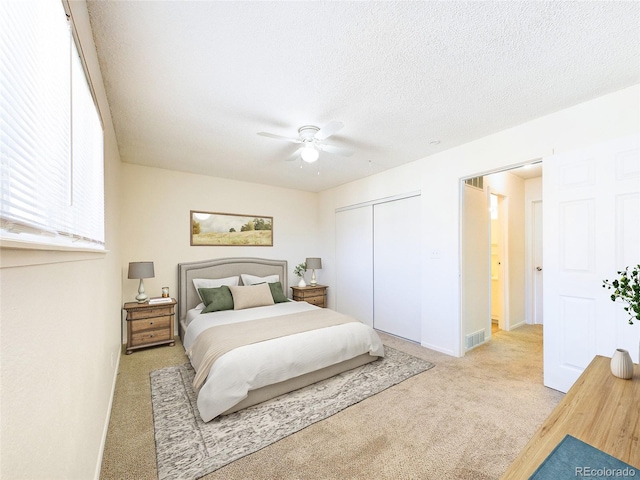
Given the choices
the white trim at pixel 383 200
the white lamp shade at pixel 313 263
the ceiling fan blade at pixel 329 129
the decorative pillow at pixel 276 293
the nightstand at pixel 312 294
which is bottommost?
the nightstand at pixel 312 294

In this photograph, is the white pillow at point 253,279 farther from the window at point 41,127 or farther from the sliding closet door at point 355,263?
the window at point 41,127

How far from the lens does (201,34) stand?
1612 millimetres

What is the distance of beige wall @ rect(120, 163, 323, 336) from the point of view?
3891 millimetres

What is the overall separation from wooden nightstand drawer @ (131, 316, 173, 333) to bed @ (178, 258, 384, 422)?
22cm

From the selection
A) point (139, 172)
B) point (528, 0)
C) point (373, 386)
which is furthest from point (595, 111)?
point (139, 172)

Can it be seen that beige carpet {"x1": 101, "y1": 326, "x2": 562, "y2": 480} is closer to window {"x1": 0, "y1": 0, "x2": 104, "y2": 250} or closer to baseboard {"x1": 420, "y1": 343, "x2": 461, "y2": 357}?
baseboard {"x1": 420, "y1": 343, "x2": 461, "y2": 357}

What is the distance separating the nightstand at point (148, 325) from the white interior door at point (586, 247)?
432 centimetres

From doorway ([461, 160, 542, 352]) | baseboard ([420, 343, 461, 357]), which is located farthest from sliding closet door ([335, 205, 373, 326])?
doorway ([461, 160, 542, 352])

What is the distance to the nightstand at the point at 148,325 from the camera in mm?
3449

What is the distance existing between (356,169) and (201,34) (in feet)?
9.50

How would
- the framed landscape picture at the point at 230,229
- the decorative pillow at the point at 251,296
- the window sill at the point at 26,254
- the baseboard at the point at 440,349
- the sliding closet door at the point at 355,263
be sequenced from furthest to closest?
the sliding closet door at the point at 355,263, the framed landscape picture at the point at 230,229, the decorative pillow at the point at 251,296, the baseboard at the point at 440,349, the window sill at the point at 26,254

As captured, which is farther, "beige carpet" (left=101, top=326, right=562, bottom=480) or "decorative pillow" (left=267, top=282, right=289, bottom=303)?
"decorative pillow" (left=267, top=282, right=289, bottom=303)

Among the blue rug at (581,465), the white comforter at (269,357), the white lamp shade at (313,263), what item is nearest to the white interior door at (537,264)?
the white comforter at (269,357)

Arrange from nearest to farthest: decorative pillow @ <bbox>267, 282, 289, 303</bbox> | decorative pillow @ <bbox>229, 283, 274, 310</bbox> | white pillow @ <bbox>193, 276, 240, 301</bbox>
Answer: decorative pillow @ <bbox>229, 283, 274, 310</bbox>
white pillow @ <bbox>193, 276, 240, 301</bbox>
decorative pillow @ <bbox>267, 282, 289, 303</bbox>
